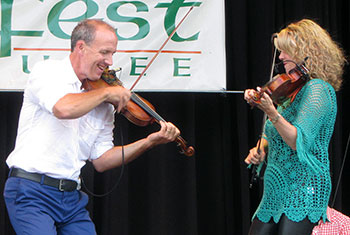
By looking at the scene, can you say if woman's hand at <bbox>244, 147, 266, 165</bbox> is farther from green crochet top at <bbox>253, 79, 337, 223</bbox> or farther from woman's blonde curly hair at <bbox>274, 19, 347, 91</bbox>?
woman's blonde curly hair at <bbox>274, 19, 347, 91</bbox>

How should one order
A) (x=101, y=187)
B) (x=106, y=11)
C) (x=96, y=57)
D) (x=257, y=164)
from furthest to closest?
1. (x=101, y=187)
2. (x=106, y=11)
3. (x=257, y=164)
4. (x=96, y=57)

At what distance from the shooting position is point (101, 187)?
377cm

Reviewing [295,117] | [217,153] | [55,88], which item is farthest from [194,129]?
[55,88]

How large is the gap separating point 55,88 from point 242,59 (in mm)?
Result: 1912

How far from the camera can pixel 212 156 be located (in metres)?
3.95

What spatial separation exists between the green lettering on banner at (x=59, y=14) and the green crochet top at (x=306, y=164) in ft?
5.04

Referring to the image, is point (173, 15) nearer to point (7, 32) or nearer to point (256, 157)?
point (7, 32)

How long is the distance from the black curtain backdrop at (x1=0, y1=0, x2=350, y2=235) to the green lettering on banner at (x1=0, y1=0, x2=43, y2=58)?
879 mm

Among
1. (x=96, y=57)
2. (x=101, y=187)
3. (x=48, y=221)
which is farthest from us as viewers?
(x=101, y=187)

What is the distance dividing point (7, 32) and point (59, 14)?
339 millimetres

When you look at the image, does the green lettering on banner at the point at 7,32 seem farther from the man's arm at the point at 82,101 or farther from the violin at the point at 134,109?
the man's arm at the point at 82,101

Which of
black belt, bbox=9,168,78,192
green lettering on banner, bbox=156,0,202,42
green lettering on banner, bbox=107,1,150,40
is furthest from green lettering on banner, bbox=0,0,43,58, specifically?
black belt, bbox=9,168,78,192

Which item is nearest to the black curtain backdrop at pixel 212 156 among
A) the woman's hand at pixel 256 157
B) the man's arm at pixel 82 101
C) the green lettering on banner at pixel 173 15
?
the green lettering on banner at pixel 173 15

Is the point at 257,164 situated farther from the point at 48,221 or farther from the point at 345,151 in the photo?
the point at 345,151
